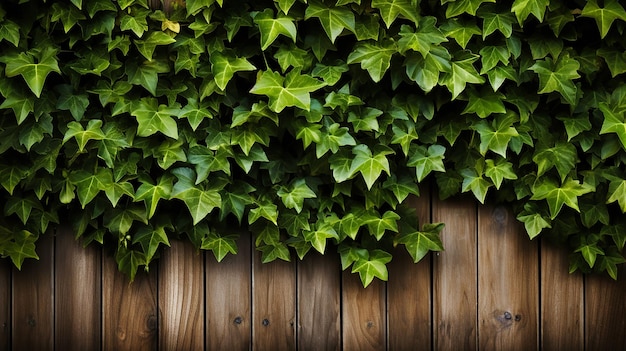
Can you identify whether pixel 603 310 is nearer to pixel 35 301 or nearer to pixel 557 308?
pixel 557 308

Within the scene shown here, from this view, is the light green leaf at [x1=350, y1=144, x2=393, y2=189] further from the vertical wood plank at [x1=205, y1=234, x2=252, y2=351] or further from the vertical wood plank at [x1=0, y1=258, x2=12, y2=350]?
the vertical wood plank at [x1=0, y1=258, x2=12, y2=350]

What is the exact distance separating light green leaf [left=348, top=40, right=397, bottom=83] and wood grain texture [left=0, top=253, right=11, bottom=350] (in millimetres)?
1092

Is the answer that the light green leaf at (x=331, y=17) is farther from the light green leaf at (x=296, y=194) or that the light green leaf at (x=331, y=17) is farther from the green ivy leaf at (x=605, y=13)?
the green ivy leaf at (x=605, y=13)

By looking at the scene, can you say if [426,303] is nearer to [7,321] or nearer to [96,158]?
[96,158]

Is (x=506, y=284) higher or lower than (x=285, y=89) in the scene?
lower

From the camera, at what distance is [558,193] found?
1897 mm

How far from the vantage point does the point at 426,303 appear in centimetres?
203

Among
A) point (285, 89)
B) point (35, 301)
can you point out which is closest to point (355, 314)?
point (285, 89)

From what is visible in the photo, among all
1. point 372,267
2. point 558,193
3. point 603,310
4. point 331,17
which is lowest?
point 603,310

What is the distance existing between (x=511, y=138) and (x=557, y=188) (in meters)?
0.17

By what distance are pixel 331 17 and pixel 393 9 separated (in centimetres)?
15

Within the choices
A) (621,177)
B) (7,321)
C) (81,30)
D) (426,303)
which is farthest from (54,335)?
(621,177)

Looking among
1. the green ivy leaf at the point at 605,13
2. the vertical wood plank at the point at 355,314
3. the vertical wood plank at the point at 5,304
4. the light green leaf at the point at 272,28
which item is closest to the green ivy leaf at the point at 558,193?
the green ivy leaf at the point at 605,13

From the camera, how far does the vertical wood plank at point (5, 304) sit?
2.02 metres
